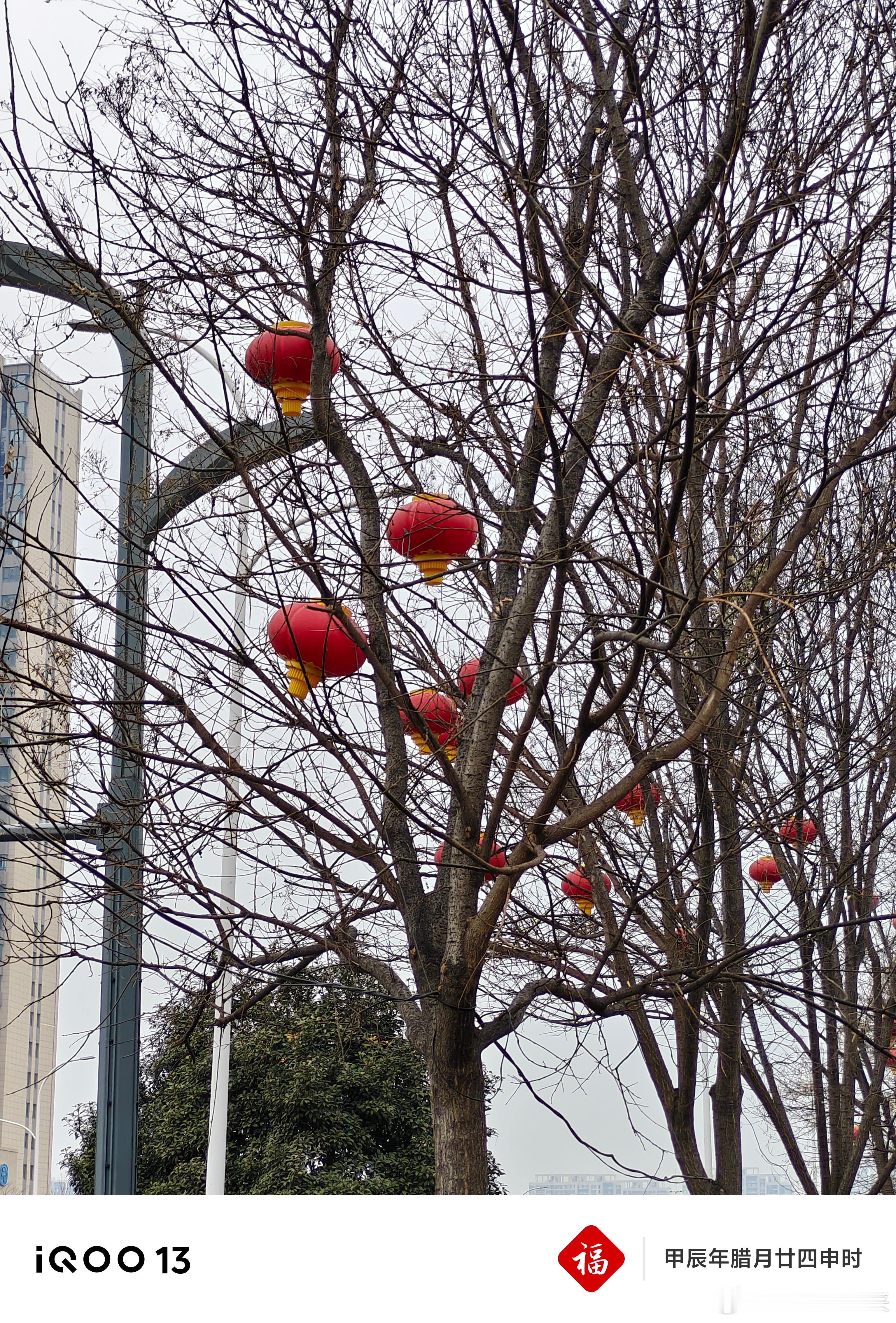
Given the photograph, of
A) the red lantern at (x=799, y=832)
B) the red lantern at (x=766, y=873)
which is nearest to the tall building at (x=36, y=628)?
the red lantern at (x=799, y=832)

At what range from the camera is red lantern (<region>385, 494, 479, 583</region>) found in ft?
11.0

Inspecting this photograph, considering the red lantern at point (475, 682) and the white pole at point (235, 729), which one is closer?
the white pole at point (235, 729)

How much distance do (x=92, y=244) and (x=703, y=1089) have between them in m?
4.74

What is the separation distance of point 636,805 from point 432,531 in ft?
5.25

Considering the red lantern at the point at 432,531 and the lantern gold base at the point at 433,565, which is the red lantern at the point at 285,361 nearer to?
the red lantern at the point at 432,531

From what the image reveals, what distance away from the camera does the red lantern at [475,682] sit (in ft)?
11.6

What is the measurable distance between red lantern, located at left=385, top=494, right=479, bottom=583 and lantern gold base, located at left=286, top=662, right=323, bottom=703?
0.43m

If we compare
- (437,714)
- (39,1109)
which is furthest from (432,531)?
(39,1109)

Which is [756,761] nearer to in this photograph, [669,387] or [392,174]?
[669,387]

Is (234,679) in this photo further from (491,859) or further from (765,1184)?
(765,1184)

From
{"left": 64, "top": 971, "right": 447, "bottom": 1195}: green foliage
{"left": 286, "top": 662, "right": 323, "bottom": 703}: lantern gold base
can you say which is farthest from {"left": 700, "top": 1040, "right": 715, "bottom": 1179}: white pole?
{"left": 286, "top": 662, "right": 323, "bottom": 703}: lantern gold base
